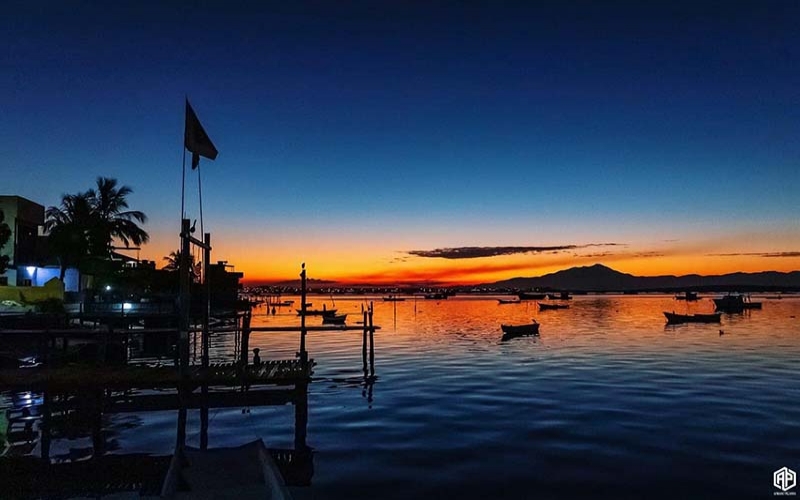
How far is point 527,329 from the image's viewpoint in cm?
6331

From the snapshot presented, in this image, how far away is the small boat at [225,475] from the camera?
1028 centimetres

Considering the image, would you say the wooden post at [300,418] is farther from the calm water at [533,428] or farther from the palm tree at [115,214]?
the palm tree at [115,214]

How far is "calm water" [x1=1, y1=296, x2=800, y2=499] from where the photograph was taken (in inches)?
593

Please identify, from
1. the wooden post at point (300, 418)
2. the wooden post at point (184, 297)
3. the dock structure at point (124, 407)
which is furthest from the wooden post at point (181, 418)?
the wooden post at point (300, 418)

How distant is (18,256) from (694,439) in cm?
4993

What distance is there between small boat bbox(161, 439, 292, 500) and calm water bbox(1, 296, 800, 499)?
2.98m

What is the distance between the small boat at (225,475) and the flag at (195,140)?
9837 millimetres

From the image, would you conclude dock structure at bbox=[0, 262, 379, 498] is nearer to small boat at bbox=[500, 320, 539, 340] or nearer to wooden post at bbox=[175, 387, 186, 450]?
wooden post at bbox=[175, 387, 186, 450]

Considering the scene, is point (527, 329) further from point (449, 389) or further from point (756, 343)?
point (449, 389)

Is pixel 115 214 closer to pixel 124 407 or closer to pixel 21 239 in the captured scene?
pixel 21 239

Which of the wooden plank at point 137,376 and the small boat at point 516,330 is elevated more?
the wooden plank at point 137,376

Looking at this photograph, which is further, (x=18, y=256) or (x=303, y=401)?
(x=18, y=256)

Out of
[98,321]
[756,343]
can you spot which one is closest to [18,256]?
[98,321]

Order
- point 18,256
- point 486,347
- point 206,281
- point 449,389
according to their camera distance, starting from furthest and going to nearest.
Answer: point 486,347 < point 18,256 < point 449,389 < point 206,281
